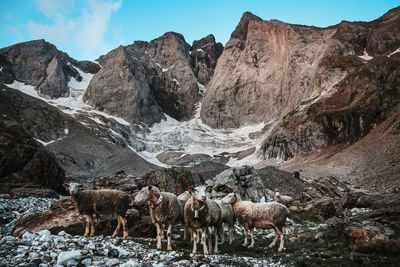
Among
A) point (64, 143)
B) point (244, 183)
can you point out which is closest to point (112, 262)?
point (244, 183)

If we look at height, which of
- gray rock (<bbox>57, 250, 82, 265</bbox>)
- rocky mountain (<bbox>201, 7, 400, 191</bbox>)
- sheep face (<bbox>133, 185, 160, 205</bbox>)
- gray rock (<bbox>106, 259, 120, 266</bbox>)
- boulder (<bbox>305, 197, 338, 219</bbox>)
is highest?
rocky mountain (<bbox>201, 7, 400, 191</bbox>)

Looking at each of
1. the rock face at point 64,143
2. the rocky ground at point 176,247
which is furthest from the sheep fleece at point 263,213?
the rock face at point 64,143

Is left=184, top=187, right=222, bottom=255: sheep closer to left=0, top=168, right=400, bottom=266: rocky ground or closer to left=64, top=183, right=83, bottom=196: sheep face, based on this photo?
left=0, top=168, right=400, bottom=266: rocky ground

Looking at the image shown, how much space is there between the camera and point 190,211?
12055 mm

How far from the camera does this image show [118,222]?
13.8m

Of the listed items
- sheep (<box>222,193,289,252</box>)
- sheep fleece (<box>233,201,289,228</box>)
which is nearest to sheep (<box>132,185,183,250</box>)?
sheep (<box>222,193,289,252</box>)

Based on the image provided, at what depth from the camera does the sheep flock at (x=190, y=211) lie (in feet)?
39.3

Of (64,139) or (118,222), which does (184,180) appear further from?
(64,139)

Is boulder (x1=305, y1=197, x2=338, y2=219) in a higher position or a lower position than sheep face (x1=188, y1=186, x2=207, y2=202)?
lower

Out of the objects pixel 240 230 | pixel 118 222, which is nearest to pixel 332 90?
pixel 240 230

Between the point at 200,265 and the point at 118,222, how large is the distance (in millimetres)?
6539

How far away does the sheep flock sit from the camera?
12.0 meters

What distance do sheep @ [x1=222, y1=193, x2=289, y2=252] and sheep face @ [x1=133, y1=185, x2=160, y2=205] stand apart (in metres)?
3.99

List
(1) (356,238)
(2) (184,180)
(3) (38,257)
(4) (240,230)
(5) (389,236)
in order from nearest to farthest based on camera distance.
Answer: (3) (38,257) → (5) (389,236) → (1) (356,238) → (4) (240,230) → (2) (184,180)
